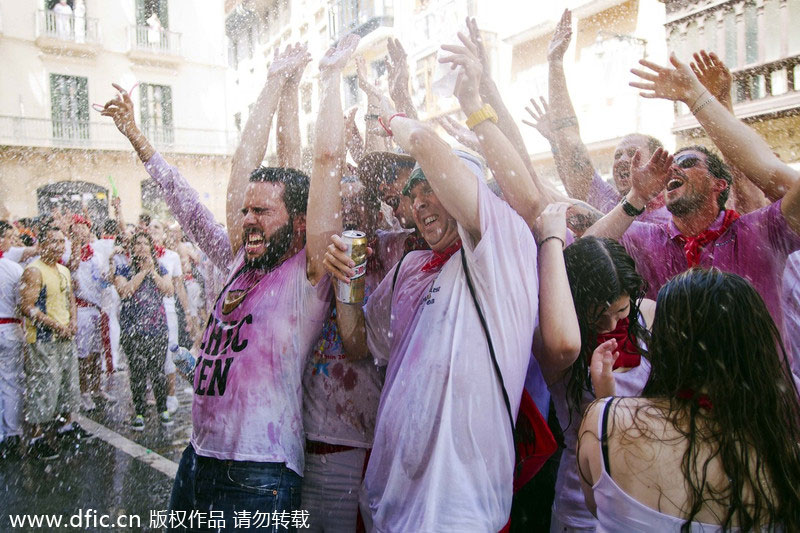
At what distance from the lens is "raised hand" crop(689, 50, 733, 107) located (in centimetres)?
262

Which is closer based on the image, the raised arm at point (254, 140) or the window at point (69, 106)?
the raised arm at point (254, 140)

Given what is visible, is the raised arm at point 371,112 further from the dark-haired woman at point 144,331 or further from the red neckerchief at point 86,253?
the red neckerchief at point 86,253

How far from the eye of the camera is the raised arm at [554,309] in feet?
6.04

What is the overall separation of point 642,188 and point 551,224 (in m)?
0.67

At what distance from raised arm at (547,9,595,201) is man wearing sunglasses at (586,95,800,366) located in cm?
73

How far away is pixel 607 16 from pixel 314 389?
1179cm

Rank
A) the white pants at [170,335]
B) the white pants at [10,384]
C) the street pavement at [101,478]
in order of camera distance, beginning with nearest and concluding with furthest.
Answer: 1. the street pavement at [101,478]
2. the white pants at [10,384]
3. the white pants at [170,335]

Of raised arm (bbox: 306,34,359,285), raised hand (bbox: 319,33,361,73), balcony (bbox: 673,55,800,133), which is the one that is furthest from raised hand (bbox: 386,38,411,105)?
balcony (bbox: 673,55,800,133)

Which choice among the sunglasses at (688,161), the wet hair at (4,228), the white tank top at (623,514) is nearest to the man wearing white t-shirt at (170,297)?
the wet hair at (4,228)

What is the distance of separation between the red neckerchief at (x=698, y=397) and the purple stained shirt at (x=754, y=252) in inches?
38.0

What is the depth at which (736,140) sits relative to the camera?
7.68 ft

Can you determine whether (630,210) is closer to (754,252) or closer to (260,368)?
(754,252)

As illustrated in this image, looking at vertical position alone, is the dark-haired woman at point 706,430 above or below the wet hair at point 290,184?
below


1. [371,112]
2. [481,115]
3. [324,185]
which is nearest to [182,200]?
[324,185]
